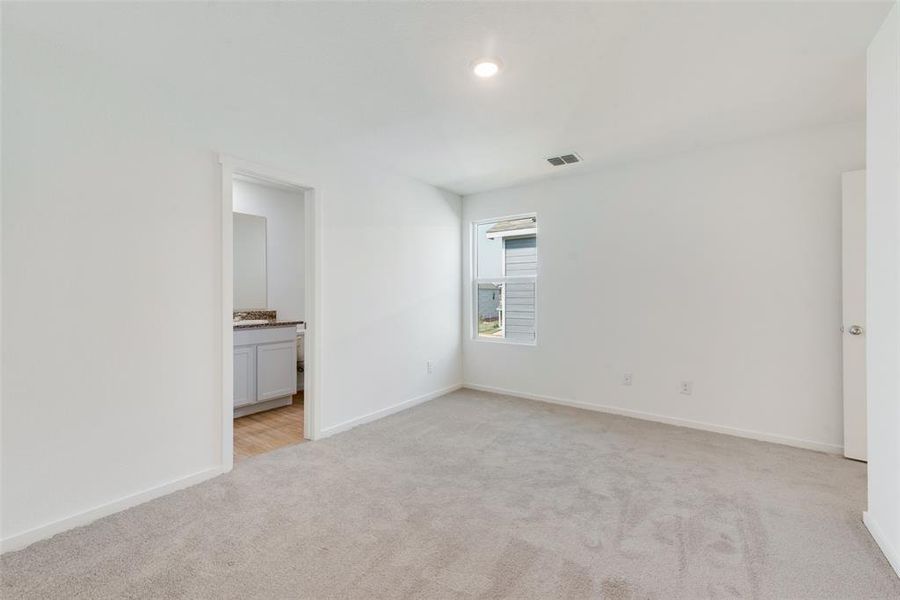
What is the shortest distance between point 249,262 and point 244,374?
1.37 m

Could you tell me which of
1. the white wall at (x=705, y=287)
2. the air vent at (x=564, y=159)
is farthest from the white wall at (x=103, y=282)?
the white wall at (x=705, y=287)

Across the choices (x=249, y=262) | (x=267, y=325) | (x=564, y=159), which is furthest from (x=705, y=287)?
(x=249, y=262)

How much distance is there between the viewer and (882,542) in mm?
1767

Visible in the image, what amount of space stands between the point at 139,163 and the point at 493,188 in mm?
3260

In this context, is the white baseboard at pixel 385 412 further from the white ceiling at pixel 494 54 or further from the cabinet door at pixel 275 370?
the white ceiling at pixel 494 54

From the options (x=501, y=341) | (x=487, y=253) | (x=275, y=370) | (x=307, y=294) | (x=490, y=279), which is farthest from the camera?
(x=487, y=253)

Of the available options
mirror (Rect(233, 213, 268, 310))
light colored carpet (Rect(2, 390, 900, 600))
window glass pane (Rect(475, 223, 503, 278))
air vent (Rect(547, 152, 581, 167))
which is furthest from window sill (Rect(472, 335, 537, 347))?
mirror (Rect(233, 213, 268, 310))

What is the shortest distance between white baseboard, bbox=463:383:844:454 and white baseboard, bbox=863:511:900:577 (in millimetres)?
1144

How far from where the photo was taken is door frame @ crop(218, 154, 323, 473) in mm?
2592

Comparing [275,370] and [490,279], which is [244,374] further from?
[490,279]

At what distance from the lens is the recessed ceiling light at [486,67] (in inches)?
81.4

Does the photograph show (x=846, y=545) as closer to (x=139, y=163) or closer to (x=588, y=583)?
(x=588, y=583)

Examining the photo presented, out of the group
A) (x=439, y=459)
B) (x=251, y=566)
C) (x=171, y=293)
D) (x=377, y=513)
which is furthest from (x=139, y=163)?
(x=439, y=459)

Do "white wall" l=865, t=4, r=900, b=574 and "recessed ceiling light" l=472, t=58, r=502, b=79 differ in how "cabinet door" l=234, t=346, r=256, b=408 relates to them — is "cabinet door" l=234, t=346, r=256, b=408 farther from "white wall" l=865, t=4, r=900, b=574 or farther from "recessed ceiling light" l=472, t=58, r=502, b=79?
"white wall" l=865, t=4, r=900, b=574
